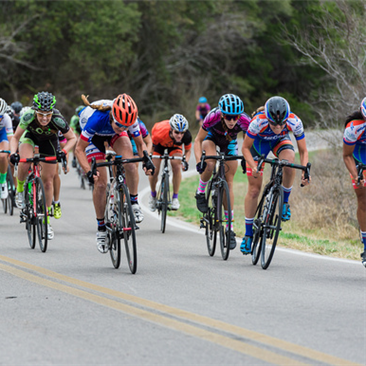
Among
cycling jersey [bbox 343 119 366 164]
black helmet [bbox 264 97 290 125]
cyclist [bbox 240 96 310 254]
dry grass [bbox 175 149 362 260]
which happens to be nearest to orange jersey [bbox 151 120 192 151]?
dry grass [bbox 175 149 362 260]

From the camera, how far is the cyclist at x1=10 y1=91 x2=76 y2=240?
11281mm

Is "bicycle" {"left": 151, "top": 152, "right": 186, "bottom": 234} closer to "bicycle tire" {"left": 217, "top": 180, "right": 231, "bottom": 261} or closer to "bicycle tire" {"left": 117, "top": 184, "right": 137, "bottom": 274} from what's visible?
"bicycle tire" {"left": 217, "top": 180, "right": 231, "bottom": 261}

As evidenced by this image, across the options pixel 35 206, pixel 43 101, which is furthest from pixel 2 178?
pixel 43 101

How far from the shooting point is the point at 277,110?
9.41 metres

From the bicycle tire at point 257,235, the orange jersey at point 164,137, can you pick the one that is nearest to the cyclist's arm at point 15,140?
the orange jersey at point 164,137

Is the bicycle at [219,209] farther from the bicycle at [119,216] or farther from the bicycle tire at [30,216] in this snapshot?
the bicycle tire at [30,216]

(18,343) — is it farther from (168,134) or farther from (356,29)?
(356,29)

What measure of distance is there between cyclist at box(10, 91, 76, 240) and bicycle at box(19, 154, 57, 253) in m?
0.14

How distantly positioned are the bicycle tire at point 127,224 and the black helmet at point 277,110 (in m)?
1.86

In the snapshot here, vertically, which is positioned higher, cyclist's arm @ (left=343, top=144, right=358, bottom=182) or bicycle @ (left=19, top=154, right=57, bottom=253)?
cyclist's arm @ (left=343, top=144, right=358, bottom=182)

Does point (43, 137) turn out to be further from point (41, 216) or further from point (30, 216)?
point (41, 216)

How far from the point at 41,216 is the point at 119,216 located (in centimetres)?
210

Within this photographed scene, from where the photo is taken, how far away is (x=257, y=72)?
178 feet

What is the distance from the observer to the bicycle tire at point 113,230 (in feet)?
30.9
